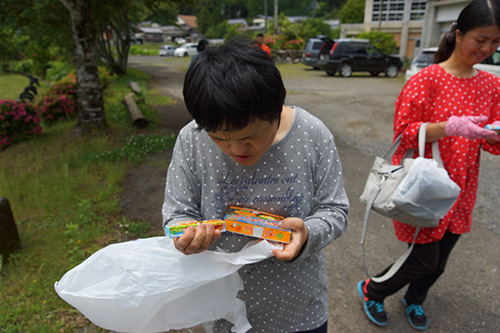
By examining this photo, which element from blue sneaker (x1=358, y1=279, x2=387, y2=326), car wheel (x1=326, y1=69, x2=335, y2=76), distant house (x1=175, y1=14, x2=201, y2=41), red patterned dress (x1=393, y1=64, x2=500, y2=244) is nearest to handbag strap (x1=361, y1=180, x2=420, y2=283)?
red patterned dress (x1=393, y1=64, x2=500, y2=244)

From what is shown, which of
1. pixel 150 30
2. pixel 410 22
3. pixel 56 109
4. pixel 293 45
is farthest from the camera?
pixel 150 30

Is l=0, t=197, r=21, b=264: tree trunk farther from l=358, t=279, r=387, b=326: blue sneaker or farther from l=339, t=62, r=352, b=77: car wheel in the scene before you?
l=339, t=62, r=352, b=77: car wheel

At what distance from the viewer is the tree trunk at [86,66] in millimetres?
5797

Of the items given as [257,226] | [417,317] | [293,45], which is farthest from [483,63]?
[293,45]

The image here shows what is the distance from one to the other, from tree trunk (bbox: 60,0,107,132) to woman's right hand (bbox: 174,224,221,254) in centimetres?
603

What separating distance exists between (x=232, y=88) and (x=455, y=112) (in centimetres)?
149

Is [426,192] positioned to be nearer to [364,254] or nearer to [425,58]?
[364,254]

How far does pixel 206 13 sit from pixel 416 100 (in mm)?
84074

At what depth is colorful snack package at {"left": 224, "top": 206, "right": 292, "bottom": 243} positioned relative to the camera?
44.8 inches

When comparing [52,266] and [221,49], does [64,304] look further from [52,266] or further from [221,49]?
[221,49]

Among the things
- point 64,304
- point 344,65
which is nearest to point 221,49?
point 64,304

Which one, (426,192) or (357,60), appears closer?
(426,192)

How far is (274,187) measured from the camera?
3.99ft

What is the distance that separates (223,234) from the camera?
129 cm
